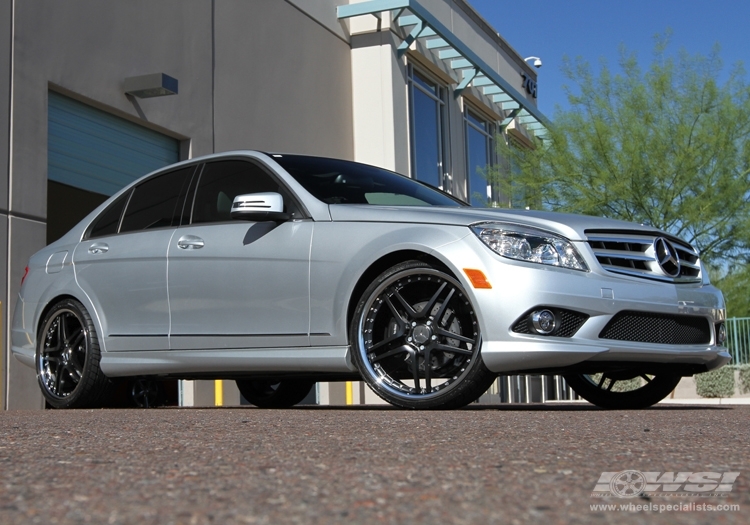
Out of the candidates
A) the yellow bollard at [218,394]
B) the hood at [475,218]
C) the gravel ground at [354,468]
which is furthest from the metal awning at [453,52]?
the gravel ground at [354,468]

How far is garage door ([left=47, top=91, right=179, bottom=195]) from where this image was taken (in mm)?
10930

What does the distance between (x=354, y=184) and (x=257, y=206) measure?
2.53ft

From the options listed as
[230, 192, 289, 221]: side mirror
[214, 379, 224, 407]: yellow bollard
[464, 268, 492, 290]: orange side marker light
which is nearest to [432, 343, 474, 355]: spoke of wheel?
[464, 268, 492, 290]: orange side marker light

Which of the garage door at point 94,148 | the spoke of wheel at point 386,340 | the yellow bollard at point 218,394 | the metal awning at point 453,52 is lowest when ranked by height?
the yellow bollard at point 218,394

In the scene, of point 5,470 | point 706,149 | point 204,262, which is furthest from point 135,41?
point 706,149

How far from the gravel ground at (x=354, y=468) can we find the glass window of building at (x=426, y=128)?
1604cm

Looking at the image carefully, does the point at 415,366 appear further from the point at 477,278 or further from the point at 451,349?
the point at 477,278

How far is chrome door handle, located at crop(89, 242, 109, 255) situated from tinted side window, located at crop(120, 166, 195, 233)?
0.16 metres

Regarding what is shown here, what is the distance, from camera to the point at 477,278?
5.17 metres

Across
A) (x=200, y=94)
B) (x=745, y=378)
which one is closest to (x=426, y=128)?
(x=745, y=378)

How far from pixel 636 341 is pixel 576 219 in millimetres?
727

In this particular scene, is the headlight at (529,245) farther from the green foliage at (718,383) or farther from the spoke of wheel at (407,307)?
the green foliage at (718,383)

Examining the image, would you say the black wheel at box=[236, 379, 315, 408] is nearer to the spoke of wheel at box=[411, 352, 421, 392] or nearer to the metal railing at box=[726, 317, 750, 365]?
the spoke of wheel at box=[411, 352, 421, 392]

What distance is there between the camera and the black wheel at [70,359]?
6.82 m
